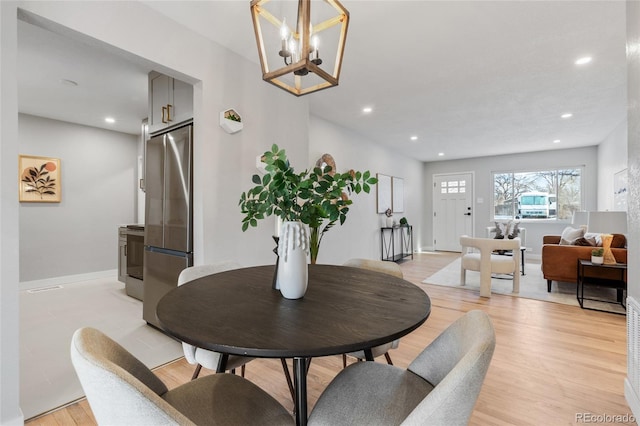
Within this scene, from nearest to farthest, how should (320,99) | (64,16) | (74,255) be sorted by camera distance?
(64,16) < (320,99) < (74,255)

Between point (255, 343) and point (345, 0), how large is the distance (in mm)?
2114

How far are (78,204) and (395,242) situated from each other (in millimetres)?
5756

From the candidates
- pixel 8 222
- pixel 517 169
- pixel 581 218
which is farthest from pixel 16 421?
pixel 517 169

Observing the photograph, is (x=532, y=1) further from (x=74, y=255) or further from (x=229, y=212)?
(x=74, y=255)

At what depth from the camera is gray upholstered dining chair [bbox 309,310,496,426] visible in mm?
615

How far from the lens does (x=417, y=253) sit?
758 centimetres

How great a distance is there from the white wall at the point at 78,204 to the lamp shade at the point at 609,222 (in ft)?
21.8

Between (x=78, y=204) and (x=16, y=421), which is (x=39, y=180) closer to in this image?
(x=78, y=204)

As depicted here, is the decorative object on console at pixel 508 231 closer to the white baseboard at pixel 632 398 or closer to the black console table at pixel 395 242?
the black console table at pixel 395 242

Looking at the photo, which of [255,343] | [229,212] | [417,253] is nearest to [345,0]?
[229,212]

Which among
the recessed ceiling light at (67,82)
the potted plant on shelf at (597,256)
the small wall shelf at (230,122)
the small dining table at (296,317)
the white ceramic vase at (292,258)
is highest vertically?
the recessed ceiling light at (67,82)

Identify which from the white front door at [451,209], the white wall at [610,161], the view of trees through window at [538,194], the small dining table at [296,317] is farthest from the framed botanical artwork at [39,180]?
the view of trees through window at [538,194]

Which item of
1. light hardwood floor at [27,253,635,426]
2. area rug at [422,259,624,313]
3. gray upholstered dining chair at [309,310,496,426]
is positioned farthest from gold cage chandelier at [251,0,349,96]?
area rug at [422,259,624,313]

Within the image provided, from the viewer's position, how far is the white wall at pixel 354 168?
4.35 m
